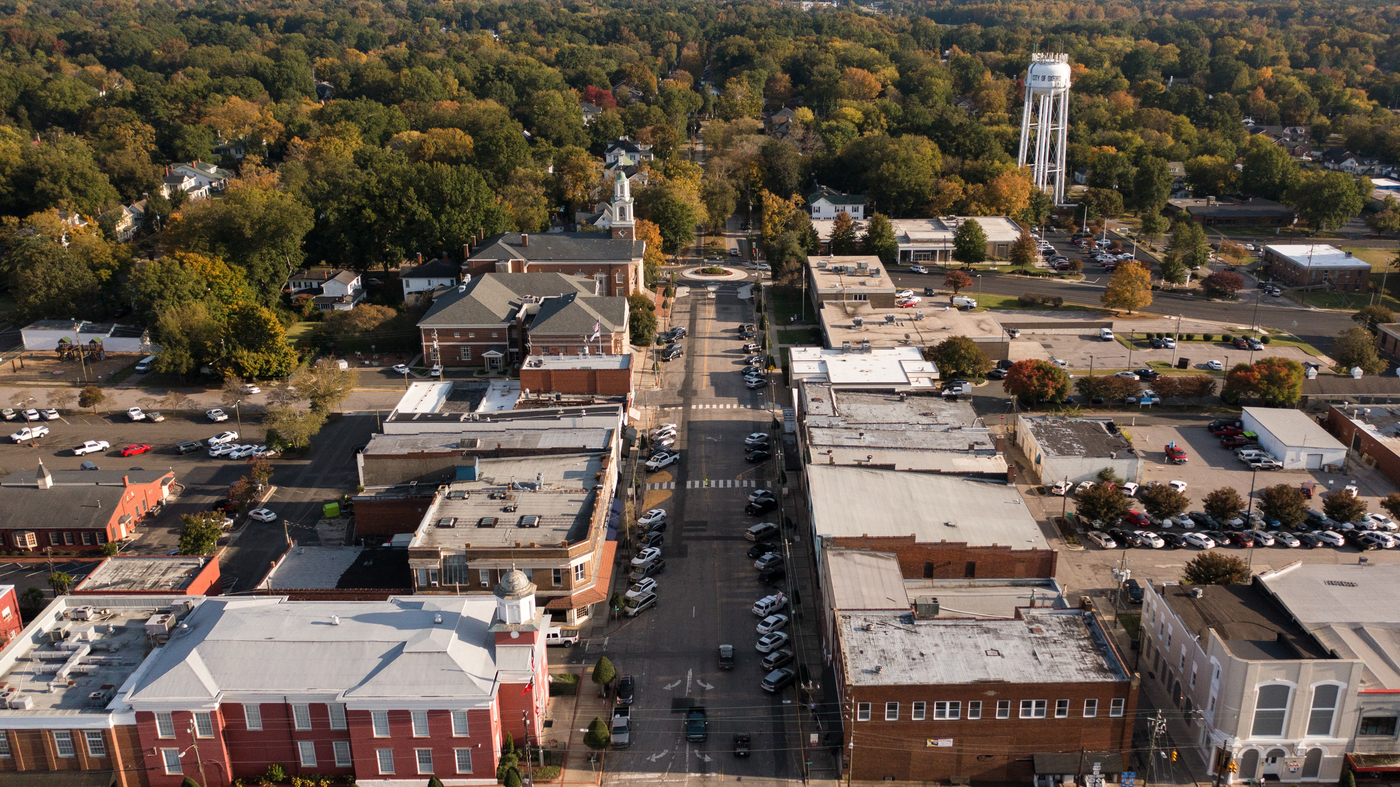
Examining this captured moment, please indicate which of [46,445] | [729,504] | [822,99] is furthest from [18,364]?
[822,99]

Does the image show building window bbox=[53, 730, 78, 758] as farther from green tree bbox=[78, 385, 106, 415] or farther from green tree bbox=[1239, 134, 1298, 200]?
green tree bbox=[1239, 134, 1298, 200]

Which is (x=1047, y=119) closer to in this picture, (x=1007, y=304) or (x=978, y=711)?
(x=1007, y=304)

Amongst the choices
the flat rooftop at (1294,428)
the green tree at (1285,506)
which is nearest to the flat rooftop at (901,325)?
the flat rooftop at (1294,428)

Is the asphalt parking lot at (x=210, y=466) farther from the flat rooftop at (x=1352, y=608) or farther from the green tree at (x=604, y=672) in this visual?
the flat rooftop at (x=1352, y=608)

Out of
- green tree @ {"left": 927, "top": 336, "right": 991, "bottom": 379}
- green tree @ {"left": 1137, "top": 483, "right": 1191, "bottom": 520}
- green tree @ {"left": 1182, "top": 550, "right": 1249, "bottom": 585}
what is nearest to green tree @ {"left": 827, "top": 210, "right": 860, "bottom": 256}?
green tree @ {"left": 927, "top": 336, "right": 991, "bottom": 379}

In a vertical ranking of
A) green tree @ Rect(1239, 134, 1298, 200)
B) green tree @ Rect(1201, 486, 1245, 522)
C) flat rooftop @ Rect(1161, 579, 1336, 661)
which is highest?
green tree @ Rect(1239, 134, 1298, 200)

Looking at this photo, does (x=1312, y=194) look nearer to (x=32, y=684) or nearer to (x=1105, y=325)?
(x=1105, y=325)
